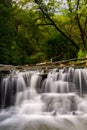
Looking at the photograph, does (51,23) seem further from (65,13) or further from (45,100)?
(45,100)

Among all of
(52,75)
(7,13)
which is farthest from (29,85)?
(7,13)

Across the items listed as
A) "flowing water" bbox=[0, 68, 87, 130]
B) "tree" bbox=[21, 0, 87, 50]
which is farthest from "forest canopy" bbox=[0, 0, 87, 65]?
"flowing water" bbox=[0, 68, 87, 130]

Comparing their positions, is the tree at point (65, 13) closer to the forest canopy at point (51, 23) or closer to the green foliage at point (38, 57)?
the forest canopy at point (51, 23)

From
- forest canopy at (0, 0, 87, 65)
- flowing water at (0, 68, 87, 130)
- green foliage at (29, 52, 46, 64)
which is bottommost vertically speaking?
flowing water at (0, 68, 87, 130)

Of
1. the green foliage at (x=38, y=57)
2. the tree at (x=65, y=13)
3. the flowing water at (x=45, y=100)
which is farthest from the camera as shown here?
the green foliage at (x=38, y=57)

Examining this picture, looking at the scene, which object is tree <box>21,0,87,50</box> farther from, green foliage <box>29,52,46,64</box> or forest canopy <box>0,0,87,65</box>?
green foliage <box>29,52,46,64</box>

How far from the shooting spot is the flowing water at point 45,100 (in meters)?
7.44

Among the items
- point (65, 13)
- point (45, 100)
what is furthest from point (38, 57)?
point (45, 100)

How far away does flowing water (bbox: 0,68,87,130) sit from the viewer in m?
7.44

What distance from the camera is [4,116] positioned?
8.55 meters

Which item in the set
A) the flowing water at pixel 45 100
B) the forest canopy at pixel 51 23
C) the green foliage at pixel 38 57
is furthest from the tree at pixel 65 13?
the flowing water at pixel 45 100

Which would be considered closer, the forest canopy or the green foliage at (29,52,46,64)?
the forest canopy

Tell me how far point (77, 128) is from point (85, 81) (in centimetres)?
396

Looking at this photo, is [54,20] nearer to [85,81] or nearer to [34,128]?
[85,81]
